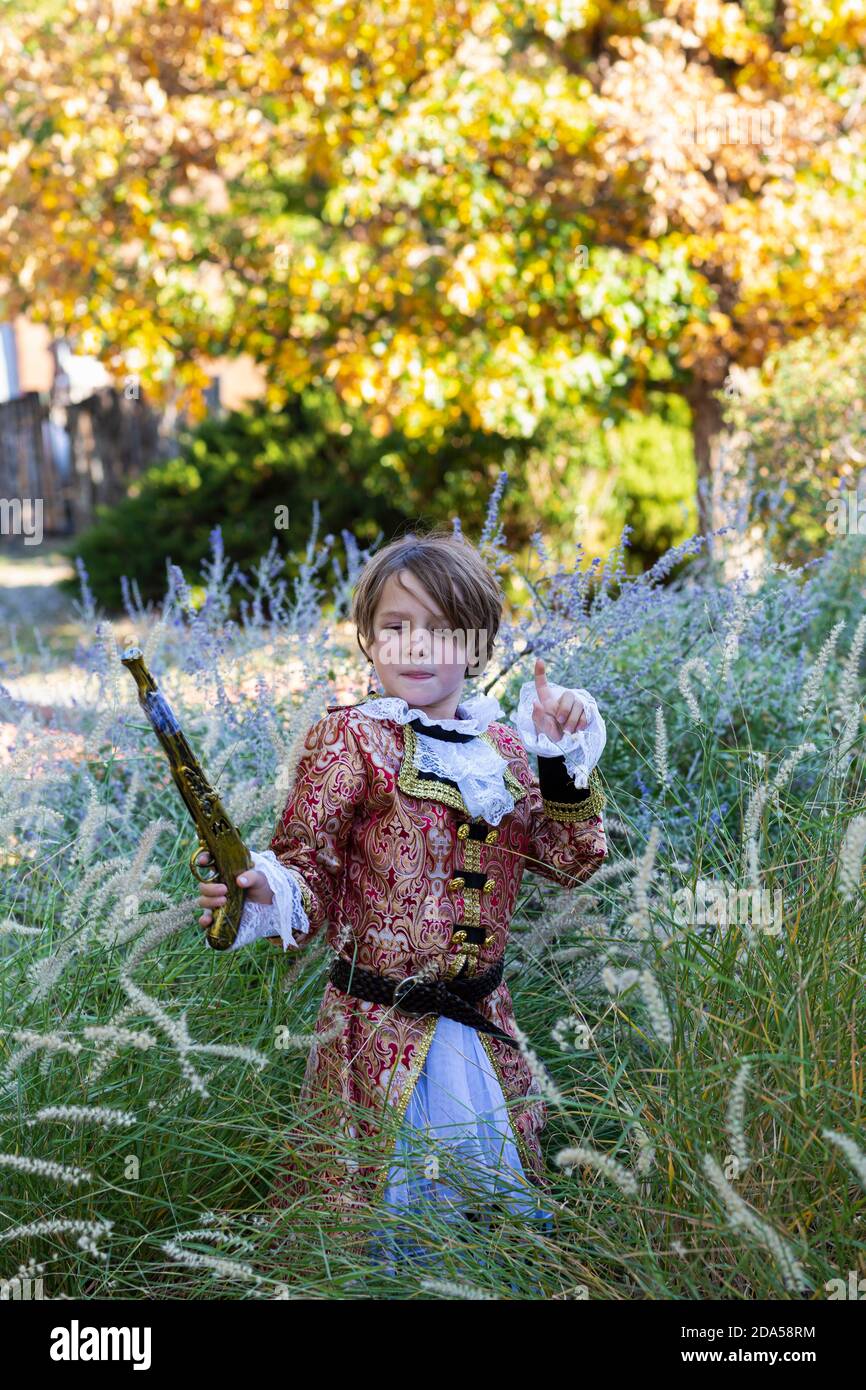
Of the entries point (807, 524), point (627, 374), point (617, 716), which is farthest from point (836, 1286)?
point (627, 374)

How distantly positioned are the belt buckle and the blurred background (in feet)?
13.2

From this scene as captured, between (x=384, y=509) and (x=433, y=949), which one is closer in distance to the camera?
(x=433, y=949)

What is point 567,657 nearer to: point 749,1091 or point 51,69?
point 749,1091

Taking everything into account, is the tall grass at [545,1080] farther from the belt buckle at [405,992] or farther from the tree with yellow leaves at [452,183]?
the tree with yellow leaves at [452,183]

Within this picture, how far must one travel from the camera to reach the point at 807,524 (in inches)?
261

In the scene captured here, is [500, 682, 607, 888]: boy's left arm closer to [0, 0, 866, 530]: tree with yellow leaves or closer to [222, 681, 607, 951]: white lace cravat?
[222, 681, 607, 951]: white lace cravat

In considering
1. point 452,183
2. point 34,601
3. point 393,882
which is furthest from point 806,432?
point 34,601

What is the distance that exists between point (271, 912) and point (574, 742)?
57 centimetres

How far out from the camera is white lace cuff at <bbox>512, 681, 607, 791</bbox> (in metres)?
2.34

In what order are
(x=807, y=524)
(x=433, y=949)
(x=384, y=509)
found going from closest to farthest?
(x=433, y=949)
(x=807, y=524)
(x=384, y=509)

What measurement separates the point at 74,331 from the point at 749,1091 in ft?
23.5

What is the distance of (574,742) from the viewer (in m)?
2.35

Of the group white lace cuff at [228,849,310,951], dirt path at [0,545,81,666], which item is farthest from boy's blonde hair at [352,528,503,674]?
dirt path at [0,545,81,666]

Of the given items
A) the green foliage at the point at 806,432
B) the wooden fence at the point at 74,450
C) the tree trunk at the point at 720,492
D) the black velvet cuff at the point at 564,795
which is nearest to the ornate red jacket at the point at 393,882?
the black velvet cuff at the point at 564,795
